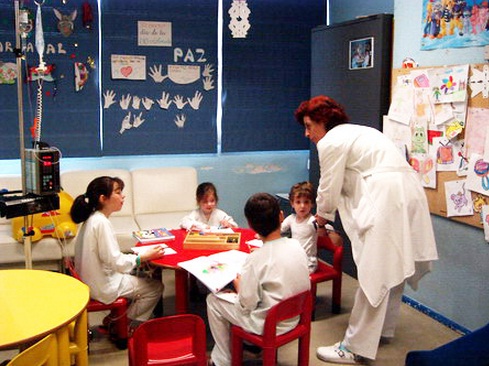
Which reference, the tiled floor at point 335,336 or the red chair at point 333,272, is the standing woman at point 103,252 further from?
the red chair at point 333,272

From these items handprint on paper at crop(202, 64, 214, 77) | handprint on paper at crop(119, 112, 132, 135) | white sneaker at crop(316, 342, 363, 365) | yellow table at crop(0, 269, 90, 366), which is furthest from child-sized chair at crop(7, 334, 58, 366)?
handprint on paper at crop(202, 64, 214, 77)

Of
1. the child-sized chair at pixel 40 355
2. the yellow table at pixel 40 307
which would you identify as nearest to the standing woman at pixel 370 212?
the yellow table at pixel 40 307

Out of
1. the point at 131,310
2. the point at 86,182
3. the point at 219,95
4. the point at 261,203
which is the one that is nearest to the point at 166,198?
the point at 86,182

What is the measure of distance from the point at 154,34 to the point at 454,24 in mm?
2416

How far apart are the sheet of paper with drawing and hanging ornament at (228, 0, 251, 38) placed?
8.06ft

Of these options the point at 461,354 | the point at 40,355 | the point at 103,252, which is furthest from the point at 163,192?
the point at 461,354

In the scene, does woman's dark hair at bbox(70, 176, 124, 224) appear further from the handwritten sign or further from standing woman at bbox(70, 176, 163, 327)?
the handwritten sign

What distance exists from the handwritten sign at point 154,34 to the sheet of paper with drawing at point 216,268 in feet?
7.48

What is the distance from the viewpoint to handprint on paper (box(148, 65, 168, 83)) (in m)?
4.64

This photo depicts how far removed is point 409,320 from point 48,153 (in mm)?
2422

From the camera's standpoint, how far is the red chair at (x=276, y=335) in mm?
2373

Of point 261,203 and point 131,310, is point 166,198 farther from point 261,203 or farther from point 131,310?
point 261,203

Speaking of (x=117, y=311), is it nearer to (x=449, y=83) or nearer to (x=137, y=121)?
(x=137, y=121)

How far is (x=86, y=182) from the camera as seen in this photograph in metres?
4.39
